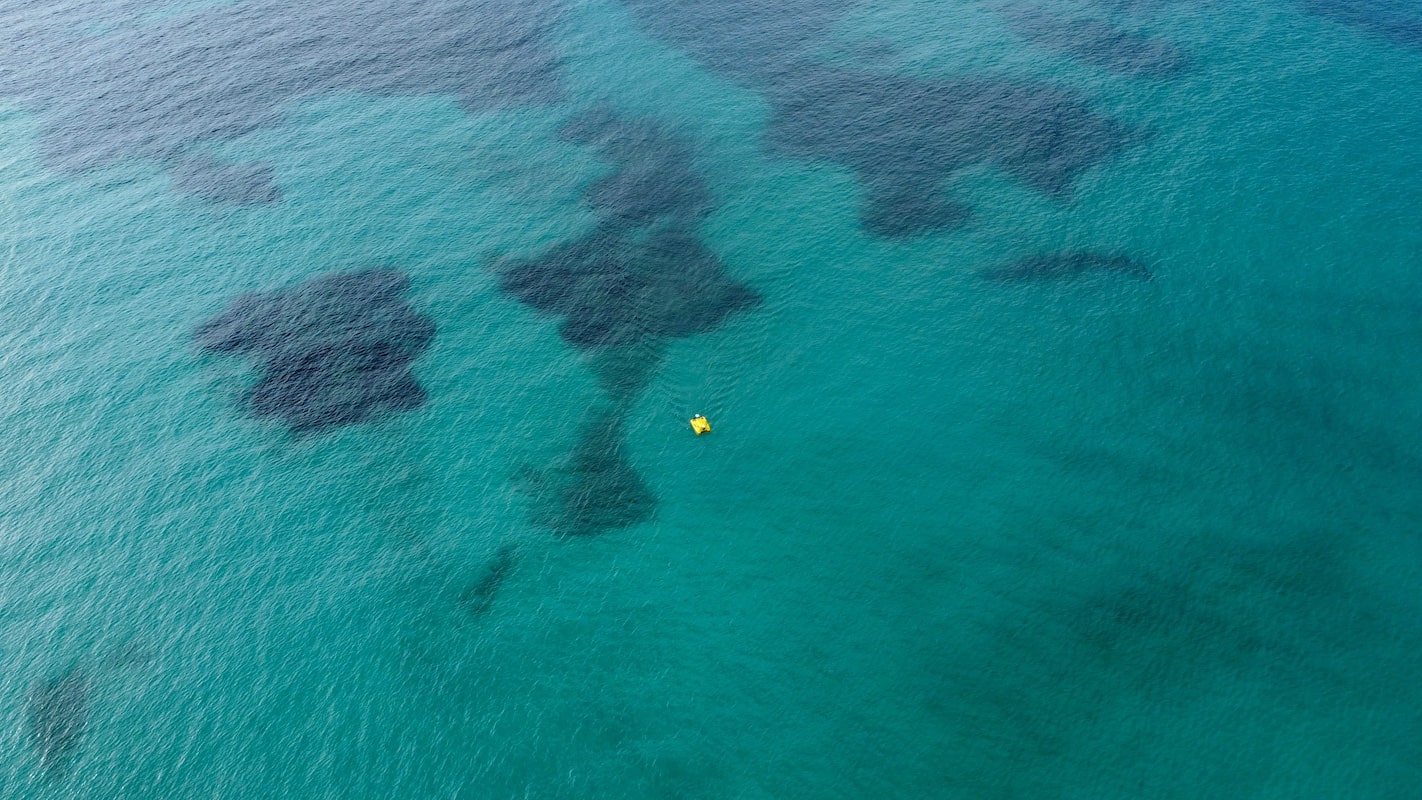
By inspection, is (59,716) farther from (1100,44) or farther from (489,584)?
(1100,44)

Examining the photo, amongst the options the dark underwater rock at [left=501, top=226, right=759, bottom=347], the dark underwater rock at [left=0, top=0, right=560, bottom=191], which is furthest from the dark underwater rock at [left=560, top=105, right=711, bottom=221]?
the dark underwater rock at [left=0, top=0, right=560, bottom=191]

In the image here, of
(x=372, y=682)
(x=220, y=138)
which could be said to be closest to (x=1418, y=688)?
(x=372, y=682)

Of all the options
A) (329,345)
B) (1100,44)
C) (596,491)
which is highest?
(1100,44)

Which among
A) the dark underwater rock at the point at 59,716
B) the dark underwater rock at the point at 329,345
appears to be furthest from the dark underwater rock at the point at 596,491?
the dark underwater rock at the point at 59,716

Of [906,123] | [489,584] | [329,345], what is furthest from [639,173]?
[489,584]

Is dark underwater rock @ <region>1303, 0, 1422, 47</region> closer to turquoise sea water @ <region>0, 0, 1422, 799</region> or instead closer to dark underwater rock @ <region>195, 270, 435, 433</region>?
turquoise sea water @ <region>0, 0, 1422, 799</region>

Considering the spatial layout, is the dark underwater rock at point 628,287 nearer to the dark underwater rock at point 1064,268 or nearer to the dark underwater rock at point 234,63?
the dark underwater rock at point 1064,268

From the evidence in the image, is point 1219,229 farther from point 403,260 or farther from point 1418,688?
point 403,260
